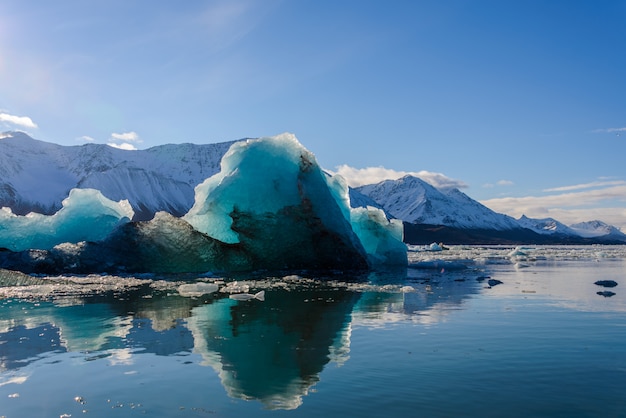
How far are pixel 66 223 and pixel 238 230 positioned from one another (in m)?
8.80

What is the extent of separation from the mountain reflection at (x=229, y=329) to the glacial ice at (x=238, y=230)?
859 centimetres

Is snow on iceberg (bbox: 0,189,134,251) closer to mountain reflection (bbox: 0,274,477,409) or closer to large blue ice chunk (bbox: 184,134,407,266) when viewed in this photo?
large blue ice chunk (bbox: 184,134,407,266)

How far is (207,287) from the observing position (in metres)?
14.6

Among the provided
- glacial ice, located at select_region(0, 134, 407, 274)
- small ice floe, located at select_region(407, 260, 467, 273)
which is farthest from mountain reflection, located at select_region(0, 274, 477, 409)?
small ice floe, located at select_region(407, 260, 467, 273)

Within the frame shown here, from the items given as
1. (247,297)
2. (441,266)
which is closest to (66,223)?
(247,297)

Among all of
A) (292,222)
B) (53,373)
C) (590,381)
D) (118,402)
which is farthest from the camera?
(292,222)

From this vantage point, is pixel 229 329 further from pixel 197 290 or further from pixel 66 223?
pixel 66 223

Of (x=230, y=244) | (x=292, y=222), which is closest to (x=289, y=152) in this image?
(x=292, y=222)

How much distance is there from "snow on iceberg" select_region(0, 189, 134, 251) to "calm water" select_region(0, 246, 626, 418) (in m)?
12.5

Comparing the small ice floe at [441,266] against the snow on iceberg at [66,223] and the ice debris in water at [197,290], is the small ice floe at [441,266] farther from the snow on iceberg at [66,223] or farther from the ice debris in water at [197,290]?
the snow on iceberg at [66,223]

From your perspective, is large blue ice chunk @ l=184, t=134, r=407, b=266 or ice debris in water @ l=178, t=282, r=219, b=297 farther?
large blue ice chunk @ l=184, t=134, r=407, b=266

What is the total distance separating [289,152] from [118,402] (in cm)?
1933

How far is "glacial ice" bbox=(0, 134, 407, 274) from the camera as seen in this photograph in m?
22.4

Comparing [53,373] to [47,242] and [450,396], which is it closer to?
[450,396]
